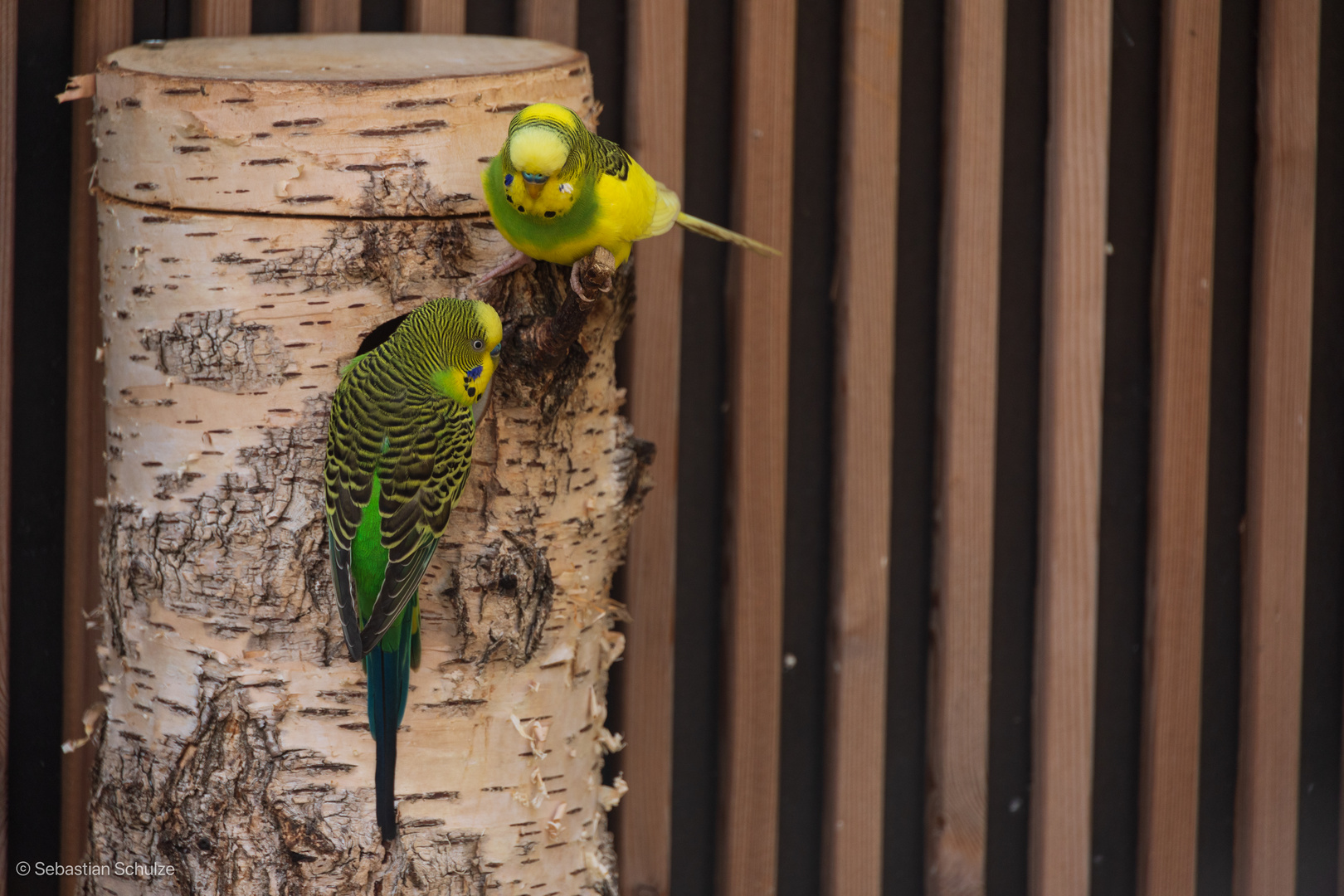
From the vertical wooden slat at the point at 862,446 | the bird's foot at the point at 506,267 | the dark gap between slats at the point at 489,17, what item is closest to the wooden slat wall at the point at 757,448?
the vertical wooden slat at the point at 862,446

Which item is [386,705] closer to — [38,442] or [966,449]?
[38,442]

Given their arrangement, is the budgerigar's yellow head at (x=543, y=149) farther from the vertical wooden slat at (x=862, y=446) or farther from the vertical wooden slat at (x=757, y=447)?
the vertical wooden slat at (x=862, y=446)

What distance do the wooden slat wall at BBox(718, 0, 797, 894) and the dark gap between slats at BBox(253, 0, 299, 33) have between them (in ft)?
2.61

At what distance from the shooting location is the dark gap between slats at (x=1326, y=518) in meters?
2.35

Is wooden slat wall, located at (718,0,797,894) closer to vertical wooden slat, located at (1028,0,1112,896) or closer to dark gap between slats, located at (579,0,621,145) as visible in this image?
dark gap between slats, located at (579,0,621,145)

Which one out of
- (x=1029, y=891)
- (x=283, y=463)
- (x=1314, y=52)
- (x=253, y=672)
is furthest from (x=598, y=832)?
(x=1314, y=52)

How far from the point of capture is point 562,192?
1246 mm

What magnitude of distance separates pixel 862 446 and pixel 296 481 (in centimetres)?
114

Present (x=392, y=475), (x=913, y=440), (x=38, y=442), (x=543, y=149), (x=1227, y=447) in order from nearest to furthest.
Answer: (x=543, y=149), (x=392, y=475), (x=38, y=442), (x=913, y=440), (x=1227, y=447)

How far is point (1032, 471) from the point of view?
7.59 feet

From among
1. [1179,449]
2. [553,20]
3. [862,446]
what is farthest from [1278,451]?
[553,20]

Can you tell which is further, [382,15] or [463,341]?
[382,15]

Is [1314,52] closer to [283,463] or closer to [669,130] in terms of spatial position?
[669,130]

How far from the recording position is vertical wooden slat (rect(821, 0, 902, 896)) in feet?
6.88
